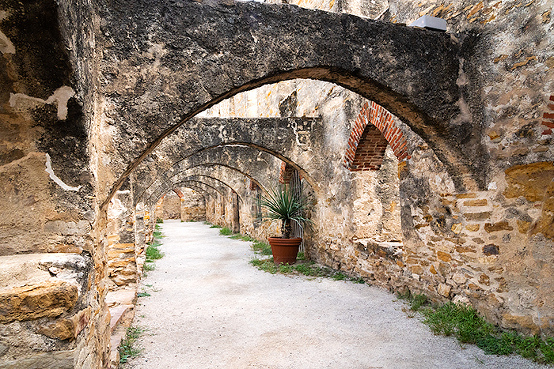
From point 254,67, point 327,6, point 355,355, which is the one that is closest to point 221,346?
point 355,355

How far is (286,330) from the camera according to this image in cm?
363

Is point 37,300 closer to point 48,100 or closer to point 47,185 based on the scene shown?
point 47,185

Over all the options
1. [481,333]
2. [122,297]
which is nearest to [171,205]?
[122,297]

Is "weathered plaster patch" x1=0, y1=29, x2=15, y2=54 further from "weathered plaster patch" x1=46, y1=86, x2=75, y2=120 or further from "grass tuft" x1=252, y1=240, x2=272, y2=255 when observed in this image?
"grass tuft" x1=252, y1=240, x2=272, y2=255

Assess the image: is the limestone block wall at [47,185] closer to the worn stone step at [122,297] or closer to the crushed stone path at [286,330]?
the crushed stone path at [286,330]

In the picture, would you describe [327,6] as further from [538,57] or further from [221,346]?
[221,346]

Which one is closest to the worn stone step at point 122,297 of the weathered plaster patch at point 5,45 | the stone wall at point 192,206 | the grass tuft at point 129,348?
the grass tuft at point 129,348

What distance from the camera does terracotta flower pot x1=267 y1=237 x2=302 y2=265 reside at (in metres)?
7.08

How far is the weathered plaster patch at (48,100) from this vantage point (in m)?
1.71

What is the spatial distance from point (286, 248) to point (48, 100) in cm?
579

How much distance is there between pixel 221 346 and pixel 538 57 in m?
3.65

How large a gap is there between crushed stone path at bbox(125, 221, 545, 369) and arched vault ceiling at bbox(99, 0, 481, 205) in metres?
1.63

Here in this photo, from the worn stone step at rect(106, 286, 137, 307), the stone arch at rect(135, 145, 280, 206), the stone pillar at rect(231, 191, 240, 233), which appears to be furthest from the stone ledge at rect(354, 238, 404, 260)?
the stone pillar at rect(231, 191, 240, 233)

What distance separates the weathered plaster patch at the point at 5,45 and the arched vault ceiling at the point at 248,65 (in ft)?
2.67
